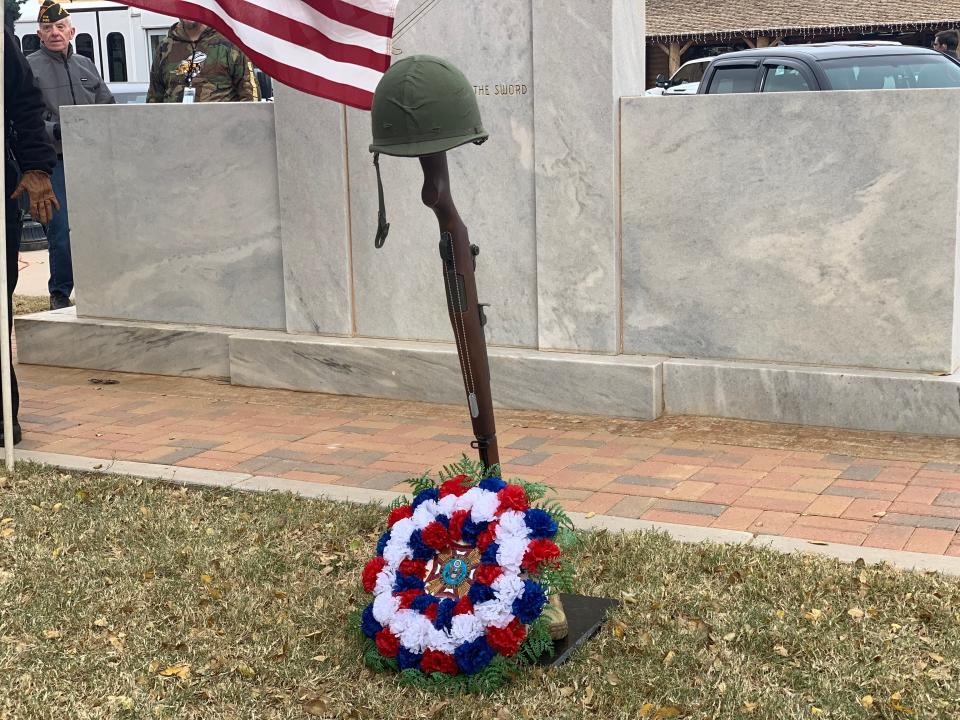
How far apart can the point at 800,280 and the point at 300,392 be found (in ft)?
9.29

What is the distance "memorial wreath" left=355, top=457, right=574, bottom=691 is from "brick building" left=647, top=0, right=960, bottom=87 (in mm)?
26094

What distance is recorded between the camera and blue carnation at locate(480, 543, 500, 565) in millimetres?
3438

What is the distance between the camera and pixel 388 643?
3.52 metres

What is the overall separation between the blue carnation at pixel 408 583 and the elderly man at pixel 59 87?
20.8 feet

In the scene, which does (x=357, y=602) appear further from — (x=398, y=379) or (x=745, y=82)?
(x=745, y=82)

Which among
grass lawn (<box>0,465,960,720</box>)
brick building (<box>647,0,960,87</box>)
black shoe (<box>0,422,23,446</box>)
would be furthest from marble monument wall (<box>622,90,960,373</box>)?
brick building (<box>647,0,960,87</box>)

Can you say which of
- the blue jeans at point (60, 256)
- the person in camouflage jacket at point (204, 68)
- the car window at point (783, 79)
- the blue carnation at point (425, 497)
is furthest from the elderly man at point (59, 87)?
the blue carnation at point (425, 497)

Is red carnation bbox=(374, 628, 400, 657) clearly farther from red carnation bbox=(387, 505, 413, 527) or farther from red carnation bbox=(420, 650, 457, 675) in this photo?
red carnation bbox=(387, 505, 413, 527)

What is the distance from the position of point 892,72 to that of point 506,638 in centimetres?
682

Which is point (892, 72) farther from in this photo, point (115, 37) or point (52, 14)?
point (115, 37)

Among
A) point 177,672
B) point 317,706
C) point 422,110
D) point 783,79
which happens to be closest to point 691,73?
point 783,79

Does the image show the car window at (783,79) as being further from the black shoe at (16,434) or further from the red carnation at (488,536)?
the red carnation at (488,536)

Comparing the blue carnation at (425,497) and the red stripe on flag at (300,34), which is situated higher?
the red stripe on flag at (300,34)

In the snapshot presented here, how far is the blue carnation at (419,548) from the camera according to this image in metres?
3.56
